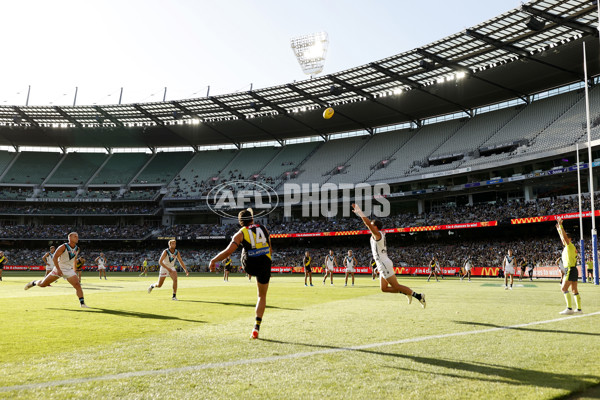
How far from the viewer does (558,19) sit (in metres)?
38.0

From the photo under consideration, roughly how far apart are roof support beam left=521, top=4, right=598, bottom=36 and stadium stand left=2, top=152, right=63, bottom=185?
7647 centimetres

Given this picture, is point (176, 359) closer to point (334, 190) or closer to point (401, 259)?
point (401, 259)

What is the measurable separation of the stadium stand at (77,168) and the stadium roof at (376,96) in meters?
2.59

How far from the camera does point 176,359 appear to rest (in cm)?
579

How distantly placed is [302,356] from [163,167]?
76.1m

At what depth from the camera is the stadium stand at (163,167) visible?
75.1 m

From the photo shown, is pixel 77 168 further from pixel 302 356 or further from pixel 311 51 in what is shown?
pixel 302 356

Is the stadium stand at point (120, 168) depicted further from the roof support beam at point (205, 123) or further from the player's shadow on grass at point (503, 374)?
the player's shadow on grass at point (503, 374)

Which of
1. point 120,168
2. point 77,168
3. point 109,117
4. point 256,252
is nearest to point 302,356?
point 256,252

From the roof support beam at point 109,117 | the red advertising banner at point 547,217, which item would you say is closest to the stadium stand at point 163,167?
the roof support beam at point 109,117

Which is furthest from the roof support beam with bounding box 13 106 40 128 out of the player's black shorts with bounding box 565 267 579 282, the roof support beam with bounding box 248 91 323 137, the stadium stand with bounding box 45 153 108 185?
the player's black shorts with bounding box 565 267 579 282

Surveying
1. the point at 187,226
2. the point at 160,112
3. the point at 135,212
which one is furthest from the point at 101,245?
the point at 160,112

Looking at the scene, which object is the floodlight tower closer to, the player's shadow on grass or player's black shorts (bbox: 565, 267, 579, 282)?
player's black shorts (bbox: 565, 267, 579, 282)

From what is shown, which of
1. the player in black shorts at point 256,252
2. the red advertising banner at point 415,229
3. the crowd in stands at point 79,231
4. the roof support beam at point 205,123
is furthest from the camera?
the crowd in stands at point 79,231
